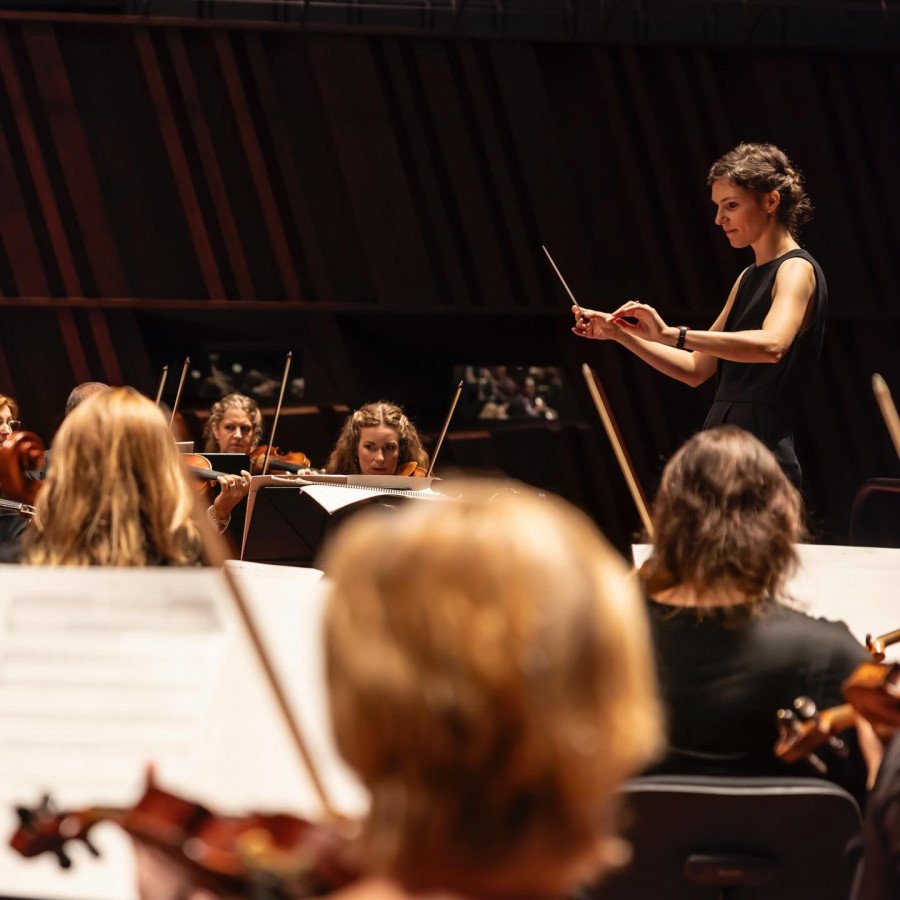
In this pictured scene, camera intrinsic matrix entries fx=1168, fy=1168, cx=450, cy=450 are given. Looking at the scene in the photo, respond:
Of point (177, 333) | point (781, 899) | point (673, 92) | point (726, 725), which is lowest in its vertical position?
point (781, 899)

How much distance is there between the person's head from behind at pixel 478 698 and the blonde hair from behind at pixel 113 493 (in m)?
1.17

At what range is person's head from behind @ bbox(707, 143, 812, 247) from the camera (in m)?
2.58

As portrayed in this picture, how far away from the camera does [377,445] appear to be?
4379mm

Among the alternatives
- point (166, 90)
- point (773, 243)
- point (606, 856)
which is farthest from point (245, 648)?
point (166, 90)

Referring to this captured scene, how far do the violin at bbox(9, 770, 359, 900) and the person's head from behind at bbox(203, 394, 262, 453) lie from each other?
4246mm

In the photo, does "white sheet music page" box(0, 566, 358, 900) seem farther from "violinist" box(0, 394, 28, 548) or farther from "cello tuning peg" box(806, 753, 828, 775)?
"violinist" box(0, 394, 28, 548)

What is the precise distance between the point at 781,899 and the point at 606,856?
683 millimetres

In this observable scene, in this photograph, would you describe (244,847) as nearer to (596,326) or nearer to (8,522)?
(596,326)

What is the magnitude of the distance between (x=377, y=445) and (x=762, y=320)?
203 centimetres

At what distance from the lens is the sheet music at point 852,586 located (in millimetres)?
1839

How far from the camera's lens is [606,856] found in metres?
0.70

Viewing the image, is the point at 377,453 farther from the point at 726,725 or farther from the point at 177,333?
the point at 726,725

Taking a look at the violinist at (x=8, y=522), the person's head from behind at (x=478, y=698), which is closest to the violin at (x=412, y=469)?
the violinist at (x=8, y=522)

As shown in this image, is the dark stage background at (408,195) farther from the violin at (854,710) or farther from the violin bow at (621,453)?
the violin at (854,710)
